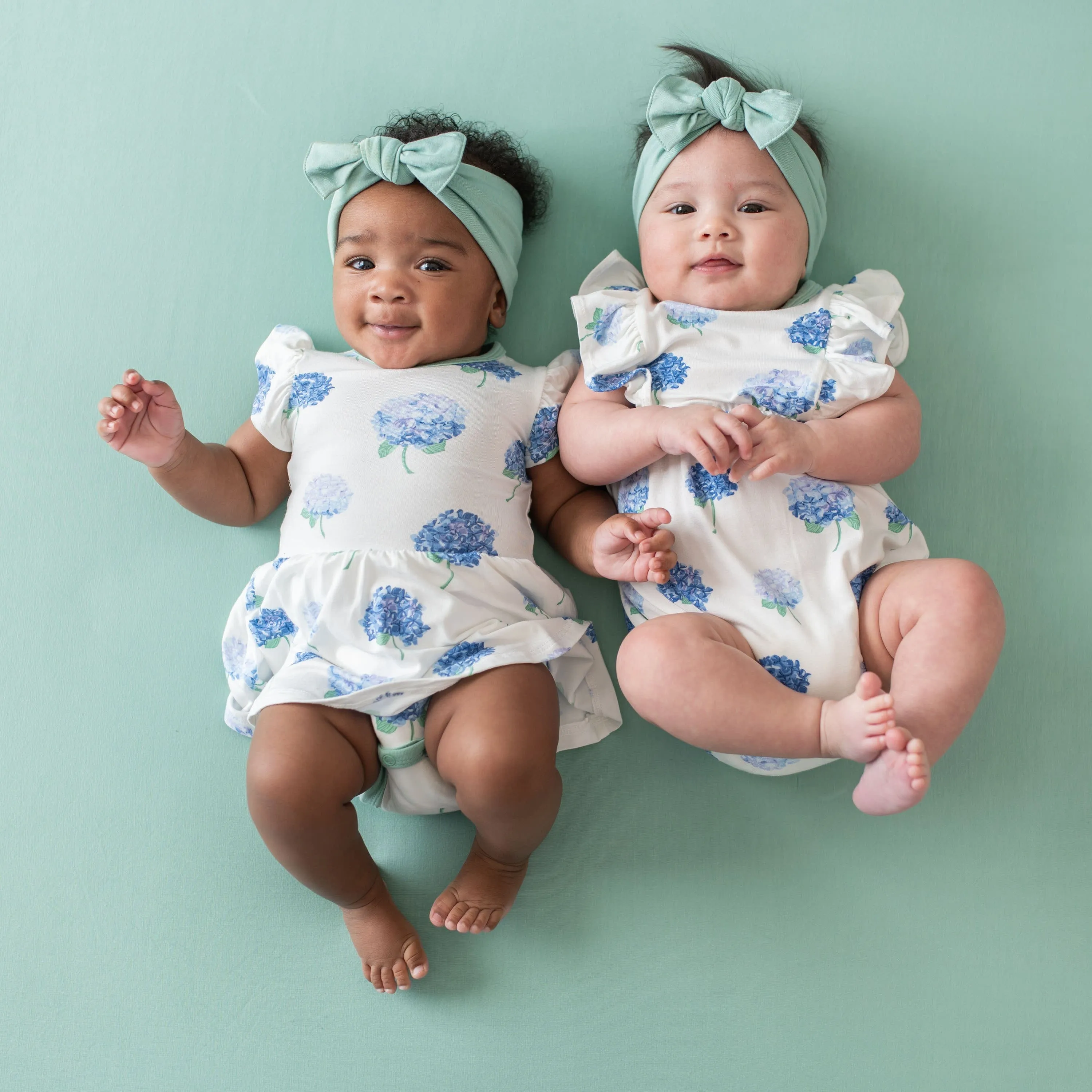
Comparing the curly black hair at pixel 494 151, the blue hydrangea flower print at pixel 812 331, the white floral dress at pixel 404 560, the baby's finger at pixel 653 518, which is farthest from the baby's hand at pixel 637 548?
the curly black hair at pixel 494 151

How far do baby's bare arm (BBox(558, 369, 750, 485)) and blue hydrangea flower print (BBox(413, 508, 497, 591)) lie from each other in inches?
6.2

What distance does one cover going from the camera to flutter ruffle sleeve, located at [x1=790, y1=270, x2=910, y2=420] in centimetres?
123

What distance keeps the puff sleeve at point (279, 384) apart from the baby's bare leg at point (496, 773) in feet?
1.44

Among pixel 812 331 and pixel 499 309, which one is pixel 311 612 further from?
pixel 812 331

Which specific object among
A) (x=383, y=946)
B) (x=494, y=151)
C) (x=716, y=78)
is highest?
(x=716, y=78)

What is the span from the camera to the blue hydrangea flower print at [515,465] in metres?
1.28

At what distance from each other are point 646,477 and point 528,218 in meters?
0.47

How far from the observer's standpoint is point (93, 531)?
1347 mm

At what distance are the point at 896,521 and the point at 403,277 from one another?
748mm

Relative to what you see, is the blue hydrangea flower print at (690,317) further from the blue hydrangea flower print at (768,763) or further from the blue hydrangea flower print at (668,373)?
the blue hydrangea flower print at (768,763)

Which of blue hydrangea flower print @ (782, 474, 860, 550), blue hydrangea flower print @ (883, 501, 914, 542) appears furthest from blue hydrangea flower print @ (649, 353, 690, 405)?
blue hydrangea flower print @ (883, 501, 914, 542)

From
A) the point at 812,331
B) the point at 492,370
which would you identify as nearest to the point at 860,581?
the point at 812,331

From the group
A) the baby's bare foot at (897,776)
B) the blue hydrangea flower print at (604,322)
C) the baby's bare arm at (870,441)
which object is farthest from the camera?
the blue hydrangea flower print at (604,322)

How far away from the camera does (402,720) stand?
3.82 ft
